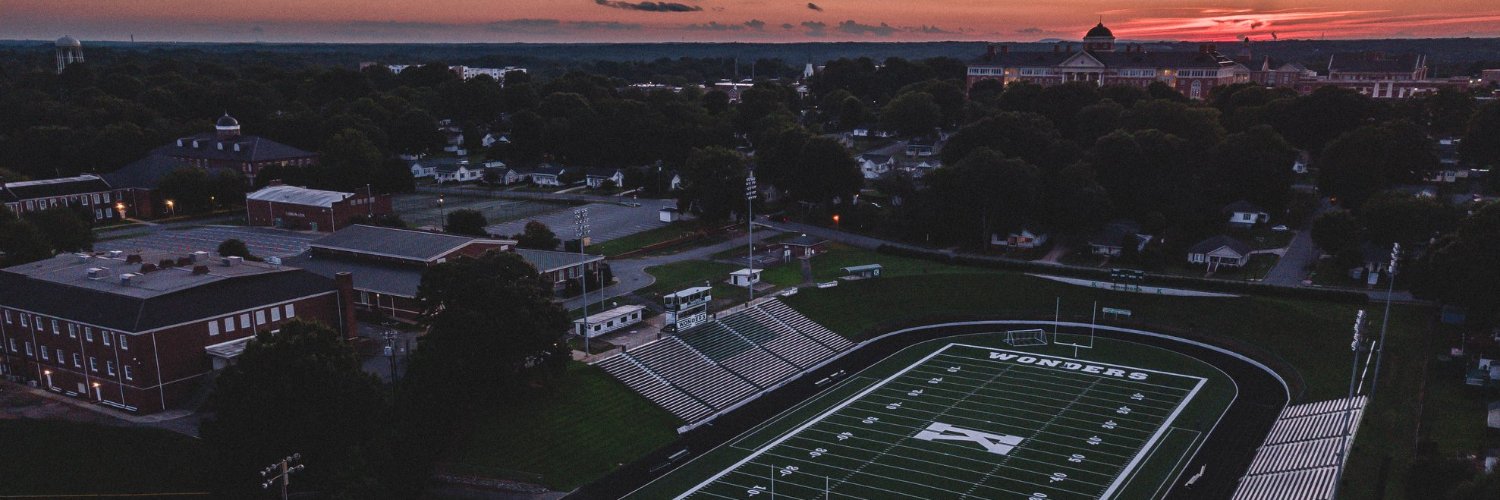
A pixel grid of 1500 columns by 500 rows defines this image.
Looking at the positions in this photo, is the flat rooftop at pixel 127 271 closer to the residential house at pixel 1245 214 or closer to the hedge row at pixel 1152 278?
the hedge row at pixel 1152 278

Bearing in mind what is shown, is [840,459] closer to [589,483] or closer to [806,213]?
[589,483]

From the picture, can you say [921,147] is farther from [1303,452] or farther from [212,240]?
[1303,452]

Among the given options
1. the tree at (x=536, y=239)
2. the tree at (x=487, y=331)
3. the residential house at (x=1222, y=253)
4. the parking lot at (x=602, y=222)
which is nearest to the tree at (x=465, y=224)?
the tree at (x=536, y=239)

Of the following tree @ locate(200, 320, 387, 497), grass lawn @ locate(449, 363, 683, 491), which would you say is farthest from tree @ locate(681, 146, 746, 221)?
tree @ locate(200, 320, 387, 497)

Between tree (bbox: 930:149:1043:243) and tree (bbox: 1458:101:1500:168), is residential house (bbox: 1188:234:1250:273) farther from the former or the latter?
tree (bbox: 1458:101:1500:168)

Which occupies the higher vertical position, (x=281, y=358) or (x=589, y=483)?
(x=281, y=358)

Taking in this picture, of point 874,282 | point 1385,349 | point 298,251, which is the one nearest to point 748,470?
point 874,282
